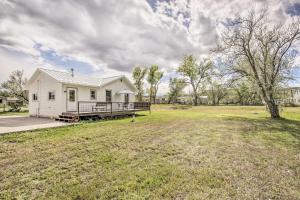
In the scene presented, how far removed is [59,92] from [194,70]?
104ft

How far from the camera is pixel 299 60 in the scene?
14797 millimetres

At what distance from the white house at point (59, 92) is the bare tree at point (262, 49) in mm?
12197

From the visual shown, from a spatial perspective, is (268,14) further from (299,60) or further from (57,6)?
(57,6)

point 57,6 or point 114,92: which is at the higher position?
point 57,6

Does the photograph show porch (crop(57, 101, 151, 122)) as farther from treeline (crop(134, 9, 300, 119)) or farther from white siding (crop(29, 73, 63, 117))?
treeline (crop(134, 9, 300, 119))

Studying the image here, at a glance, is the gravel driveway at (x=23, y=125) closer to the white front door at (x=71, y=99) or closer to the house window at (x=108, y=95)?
the white front door at (x=71, y=99)

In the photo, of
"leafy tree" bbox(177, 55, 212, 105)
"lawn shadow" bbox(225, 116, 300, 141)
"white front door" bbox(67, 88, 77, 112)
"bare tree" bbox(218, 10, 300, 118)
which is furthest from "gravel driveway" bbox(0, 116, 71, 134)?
"leafy tree" bbox(177, 55, 212, 105)

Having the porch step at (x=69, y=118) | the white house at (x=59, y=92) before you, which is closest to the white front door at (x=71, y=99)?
the white house at (x=59, y=92)

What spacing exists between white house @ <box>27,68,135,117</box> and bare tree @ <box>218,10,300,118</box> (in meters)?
12.2

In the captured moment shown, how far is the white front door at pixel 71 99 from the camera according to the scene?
14.3 m

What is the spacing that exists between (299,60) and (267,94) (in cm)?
394

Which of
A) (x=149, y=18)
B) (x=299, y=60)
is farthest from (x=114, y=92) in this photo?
(x=299, y=60)

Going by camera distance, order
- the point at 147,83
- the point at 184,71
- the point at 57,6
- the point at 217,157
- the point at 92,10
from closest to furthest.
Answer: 1. the point at 217,157
2. the point at 57,6
3. the point at 92,10
4. the point at 184,71
5. the point at 147,83

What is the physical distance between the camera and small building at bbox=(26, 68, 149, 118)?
46.3 feet
